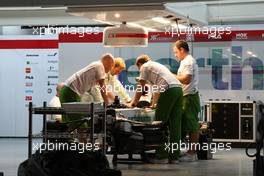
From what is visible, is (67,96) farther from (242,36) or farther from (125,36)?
(242,36)

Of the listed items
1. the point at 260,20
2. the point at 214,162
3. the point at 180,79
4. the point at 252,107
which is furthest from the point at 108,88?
the point at 260,20

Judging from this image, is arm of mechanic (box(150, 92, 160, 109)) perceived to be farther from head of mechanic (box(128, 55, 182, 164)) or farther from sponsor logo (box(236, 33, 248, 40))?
sponsor logo (box(236, 33, 248, 40))

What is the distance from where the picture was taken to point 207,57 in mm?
12359

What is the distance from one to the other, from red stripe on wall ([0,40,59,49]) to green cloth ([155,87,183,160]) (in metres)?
6.90

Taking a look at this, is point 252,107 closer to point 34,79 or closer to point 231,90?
point 231,90

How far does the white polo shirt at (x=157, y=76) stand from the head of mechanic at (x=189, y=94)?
16.4 inches

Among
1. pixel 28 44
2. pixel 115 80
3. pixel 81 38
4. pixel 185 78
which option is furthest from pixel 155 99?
pixel 28 44

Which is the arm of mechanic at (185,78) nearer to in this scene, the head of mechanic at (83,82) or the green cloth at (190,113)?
the green cloth at (190,113)

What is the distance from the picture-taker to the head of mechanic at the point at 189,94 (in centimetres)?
891

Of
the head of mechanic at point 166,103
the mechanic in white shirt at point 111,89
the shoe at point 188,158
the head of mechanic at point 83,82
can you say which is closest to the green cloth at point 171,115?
the head of mechanic at point 166,103

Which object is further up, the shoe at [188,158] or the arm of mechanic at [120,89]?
the arm of mechanic at [120,89]

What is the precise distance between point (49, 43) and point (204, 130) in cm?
626
